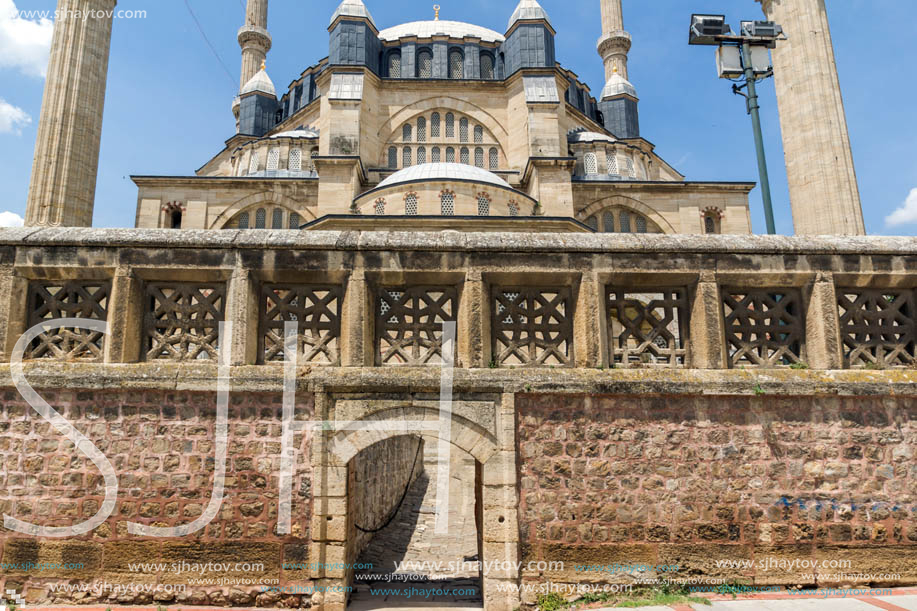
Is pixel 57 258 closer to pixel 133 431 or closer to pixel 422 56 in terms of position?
pixel 133 431

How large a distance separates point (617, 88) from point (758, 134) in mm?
31088

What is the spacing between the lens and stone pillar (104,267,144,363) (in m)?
4.79

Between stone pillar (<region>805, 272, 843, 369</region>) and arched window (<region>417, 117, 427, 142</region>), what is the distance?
2442cm

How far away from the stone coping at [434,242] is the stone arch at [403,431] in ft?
4.62

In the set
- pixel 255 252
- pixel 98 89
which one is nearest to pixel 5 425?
pixel 255 252

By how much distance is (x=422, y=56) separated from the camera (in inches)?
1175

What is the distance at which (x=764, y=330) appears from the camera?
16.7 feet

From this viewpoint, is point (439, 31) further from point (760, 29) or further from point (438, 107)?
point (760, 29)

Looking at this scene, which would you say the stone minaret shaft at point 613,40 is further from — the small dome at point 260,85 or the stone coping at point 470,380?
the stone coping at point 470,380

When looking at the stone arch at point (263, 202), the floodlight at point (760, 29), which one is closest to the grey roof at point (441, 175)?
the stone arch at point (263, 202)

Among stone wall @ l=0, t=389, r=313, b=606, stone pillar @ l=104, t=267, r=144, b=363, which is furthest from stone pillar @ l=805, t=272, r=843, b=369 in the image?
stone pillar @ l=104, t=267, r=144, b=363

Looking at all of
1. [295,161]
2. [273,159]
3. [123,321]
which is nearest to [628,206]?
[295,161]

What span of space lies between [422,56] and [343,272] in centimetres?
2796

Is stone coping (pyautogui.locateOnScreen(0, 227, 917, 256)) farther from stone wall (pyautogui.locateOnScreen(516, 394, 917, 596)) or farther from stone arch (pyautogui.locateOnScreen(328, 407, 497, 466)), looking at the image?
stone arch (pyautogui.locateOnScreen(328, 407, 497, 466))
